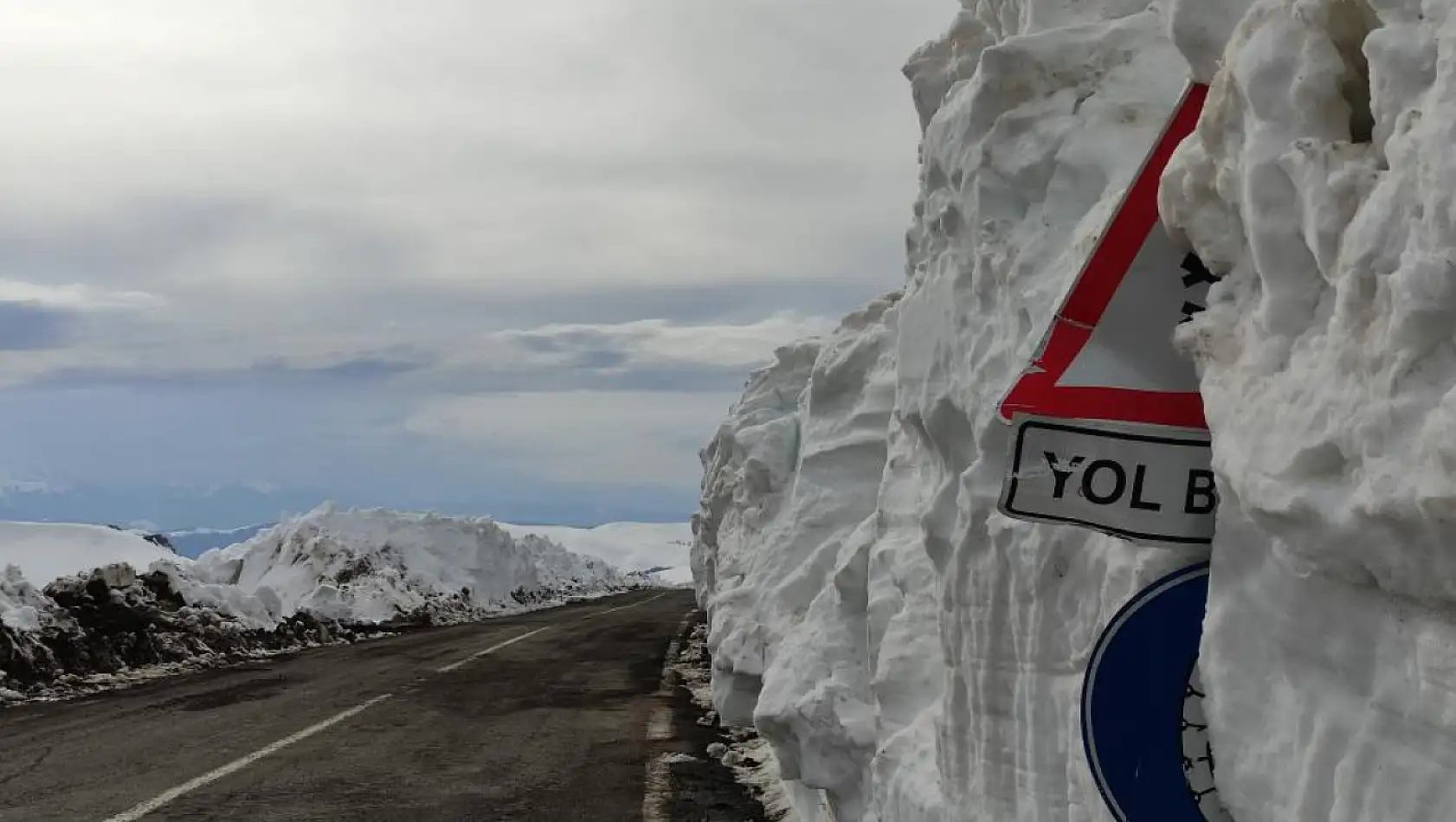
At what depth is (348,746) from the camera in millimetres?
9398

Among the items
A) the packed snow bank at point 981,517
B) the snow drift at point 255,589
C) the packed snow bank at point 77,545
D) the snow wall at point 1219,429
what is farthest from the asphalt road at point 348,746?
the packed snow bank at point 77,545

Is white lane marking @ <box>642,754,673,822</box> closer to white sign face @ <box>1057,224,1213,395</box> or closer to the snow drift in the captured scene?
white sign face @ <box>1057,224,1213,395</box>

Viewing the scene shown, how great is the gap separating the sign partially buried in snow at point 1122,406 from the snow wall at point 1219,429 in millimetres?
79

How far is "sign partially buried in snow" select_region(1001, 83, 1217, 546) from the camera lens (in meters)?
2.30

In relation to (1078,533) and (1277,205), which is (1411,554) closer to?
(1277,205)

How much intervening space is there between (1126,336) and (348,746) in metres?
8.50

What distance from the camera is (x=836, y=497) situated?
8.47 meters

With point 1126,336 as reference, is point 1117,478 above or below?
below

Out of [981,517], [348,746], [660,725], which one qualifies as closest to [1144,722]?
[981,517]

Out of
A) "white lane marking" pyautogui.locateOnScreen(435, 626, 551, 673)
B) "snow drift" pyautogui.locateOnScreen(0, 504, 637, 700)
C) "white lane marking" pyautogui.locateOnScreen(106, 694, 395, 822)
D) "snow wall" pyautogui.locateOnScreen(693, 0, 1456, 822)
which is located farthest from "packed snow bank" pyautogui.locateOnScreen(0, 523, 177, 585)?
"snow wall" pyautogui.locateOnScreen(693, 0, 1456, 822)

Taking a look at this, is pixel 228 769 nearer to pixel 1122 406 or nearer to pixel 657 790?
pixel 657 790

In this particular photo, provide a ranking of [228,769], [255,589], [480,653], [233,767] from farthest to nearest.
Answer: [255,589] < [480,653] < [233,767] < [228,769]

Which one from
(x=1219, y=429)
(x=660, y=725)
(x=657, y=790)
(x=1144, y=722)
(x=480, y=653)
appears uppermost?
(x=1219, y=429)

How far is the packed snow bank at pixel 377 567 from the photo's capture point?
88.1ft
